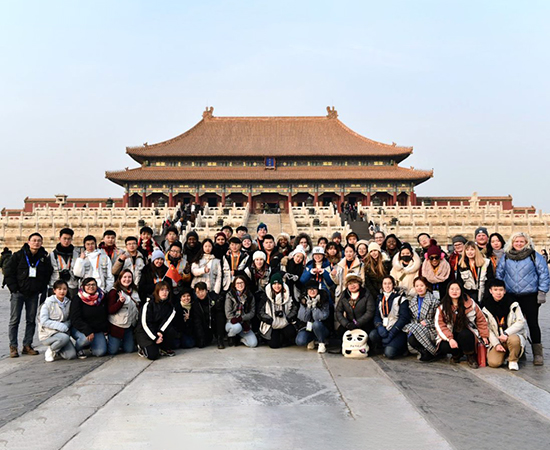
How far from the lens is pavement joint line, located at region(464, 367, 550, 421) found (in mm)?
4280

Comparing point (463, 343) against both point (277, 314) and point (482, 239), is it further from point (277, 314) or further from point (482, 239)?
point (277, 314)

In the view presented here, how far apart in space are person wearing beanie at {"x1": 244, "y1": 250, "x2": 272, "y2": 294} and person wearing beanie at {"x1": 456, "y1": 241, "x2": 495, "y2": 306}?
264cm

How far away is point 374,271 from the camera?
261 inches

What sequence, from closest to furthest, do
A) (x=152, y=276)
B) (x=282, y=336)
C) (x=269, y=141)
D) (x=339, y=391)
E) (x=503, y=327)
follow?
(x=339, y=391)
(x=503, y=327)
(x=282, y=336)
(x=152, y=276)
(x=269, y=141)

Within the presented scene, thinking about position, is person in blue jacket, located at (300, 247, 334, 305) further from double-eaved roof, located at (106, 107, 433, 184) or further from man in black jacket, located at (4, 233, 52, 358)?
double-eaved roof, located at (106, 107, 433, 184)

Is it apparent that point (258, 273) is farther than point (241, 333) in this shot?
Yes

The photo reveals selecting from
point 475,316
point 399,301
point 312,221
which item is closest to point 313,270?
point 399,301

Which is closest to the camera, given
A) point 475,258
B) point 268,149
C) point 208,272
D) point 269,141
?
point 475,258

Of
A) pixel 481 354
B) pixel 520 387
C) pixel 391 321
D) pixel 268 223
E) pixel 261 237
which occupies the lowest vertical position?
pixel 520 387

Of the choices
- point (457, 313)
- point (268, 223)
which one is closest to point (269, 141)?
point (268, 223)

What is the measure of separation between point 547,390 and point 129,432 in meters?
4.04

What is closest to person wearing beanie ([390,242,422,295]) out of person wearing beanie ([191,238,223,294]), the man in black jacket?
person wearing beanie ([191,238,223,294])

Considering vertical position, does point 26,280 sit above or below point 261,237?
below

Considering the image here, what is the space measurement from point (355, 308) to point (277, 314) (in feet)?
3.48
